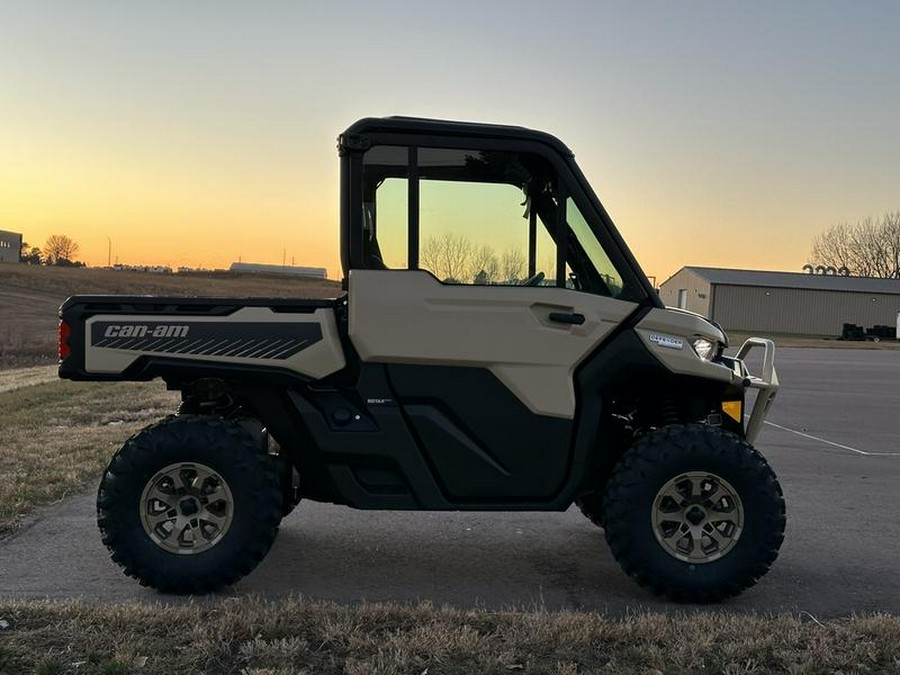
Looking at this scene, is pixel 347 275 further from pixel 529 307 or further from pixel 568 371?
pixel 568 371

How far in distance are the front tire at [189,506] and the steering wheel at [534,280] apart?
1725 mm

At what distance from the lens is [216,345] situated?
411cm

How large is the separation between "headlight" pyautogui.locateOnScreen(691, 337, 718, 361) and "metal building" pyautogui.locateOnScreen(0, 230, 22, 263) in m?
111

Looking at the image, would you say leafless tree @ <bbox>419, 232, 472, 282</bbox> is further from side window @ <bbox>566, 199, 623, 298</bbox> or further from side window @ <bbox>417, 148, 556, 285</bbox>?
side window @ <bbox>566, 199, 623, 298</bbox>

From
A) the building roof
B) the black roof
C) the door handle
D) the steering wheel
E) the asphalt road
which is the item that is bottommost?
the asphalt road

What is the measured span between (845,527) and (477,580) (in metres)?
3.12

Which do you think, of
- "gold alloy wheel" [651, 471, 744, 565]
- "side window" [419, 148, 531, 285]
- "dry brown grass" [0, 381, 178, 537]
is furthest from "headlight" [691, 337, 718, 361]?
"dry brown grass" [0, 381, 178, 537]

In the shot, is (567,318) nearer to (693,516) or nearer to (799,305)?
(693,516)

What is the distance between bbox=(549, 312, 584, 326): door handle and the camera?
410 cm

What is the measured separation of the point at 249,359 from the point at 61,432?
531cm

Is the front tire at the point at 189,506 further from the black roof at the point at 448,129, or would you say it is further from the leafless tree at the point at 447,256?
the black roof at the point at 448,129

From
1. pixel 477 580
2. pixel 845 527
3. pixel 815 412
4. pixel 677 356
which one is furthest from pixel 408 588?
pixel 815 412

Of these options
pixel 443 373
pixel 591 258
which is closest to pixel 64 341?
pixel 443 373

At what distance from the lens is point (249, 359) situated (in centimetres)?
412
